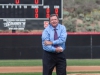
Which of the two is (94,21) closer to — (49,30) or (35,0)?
(35,0)

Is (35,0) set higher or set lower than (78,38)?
higher

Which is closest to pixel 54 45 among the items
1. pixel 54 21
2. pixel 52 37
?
pixel 52 37

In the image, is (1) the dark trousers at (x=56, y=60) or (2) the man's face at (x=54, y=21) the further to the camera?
(1) the dark trousers at (x=56, y=60)

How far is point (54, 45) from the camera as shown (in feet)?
22.8

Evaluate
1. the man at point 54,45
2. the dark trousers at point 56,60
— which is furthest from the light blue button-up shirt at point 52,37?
the dark trousers at point 56,60

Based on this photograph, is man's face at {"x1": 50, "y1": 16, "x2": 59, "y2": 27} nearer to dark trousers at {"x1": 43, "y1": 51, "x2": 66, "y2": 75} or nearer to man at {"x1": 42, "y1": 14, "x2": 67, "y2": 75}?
man at {"x1": 42, "y1": 14, "x2": 67, "y2": 75}

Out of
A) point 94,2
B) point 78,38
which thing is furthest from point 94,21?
point 78,38

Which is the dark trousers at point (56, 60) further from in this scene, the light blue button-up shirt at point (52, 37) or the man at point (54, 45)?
the light blue button-up shirt at point (52, 37)

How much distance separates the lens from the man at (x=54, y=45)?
6.91 meters

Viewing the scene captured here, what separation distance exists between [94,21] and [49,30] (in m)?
28.0

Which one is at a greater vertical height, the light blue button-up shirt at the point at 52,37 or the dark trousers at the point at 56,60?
the light blue button-up shirt at the point at 52,37

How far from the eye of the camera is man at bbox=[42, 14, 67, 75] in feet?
22.7

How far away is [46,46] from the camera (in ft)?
22.8

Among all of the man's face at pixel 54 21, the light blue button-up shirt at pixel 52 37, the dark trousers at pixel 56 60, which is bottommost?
the dark trousers at pixel 56 60
